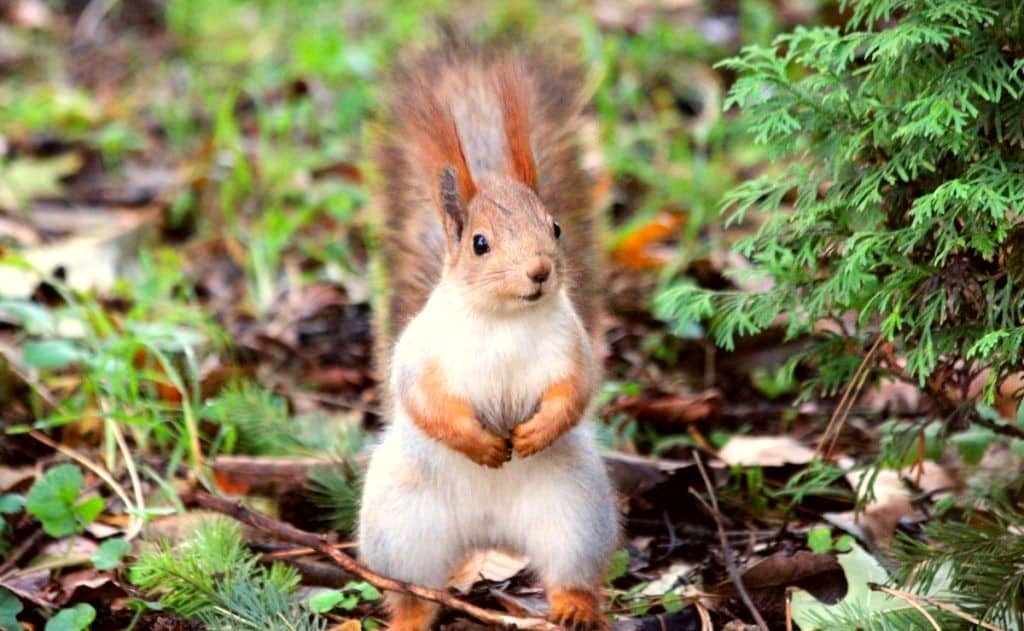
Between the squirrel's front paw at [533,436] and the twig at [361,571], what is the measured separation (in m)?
0.25

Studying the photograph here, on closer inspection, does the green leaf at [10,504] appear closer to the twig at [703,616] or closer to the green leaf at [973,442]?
the twig at [703,616]

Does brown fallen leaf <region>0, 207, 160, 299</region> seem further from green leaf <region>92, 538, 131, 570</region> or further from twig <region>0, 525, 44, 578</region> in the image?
green leaf <region>92, 538, 131, 570</region>

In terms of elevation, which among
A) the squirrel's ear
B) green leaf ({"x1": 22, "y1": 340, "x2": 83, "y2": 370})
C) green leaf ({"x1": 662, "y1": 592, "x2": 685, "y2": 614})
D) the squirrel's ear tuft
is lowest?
green leaf ({"x1": 662, "y1": 592, "x2": 685, "y2": 614})

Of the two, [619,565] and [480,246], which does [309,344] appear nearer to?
[619,565]

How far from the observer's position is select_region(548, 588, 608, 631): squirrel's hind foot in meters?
2.09

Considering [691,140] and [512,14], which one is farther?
[512,14]

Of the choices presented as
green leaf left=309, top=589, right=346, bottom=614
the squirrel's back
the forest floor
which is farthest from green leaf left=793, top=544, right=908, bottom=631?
green leaf left=309, top=589, right=346, bottom=614

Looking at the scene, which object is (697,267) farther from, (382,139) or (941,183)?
(941,183)

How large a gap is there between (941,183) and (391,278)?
1.02m

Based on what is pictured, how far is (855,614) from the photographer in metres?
2.04

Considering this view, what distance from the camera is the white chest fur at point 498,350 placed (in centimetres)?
199

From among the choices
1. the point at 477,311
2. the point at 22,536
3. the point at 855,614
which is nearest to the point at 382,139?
the point at 477,311

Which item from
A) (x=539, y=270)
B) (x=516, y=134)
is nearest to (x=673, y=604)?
(x=539, y=270)

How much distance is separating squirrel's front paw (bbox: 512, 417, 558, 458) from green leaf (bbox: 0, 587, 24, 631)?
0.83 m
